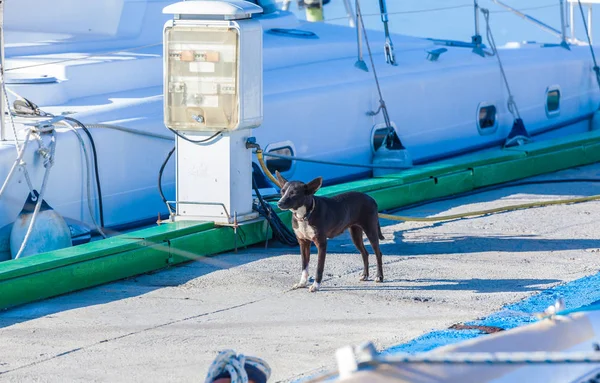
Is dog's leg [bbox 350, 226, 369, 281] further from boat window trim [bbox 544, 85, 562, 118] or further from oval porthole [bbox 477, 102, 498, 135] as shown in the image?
boat window trim [bbox 544, 85, 562, 118]

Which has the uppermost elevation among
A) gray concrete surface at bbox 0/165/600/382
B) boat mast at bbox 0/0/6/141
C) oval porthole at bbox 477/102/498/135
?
boat mast at bbox 0/0/6/141

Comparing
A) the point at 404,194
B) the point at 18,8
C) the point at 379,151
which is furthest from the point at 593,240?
the point at 18,8

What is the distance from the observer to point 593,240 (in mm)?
8820

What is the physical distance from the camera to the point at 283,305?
7125mm

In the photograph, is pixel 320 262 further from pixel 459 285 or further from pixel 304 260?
pixel 459 285

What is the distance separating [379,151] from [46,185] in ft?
12.7

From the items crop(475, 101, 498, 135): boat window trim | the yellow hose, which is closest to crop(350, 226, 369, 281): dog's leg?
the yellow hose

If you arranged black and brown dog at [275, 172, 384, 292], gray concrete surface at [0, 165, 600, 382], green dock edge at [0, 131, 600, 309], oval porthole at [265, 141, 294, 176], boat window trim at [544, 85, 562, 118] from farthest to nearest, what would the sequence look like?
1. boat window trim at [544, 85, 562, 118]
2. oval porthole at [265, 141, 294, 176]
3. green dock edge at [0, 131, 600, 309]
4. black and brown dog at [275, 172, 384, 292]
5. gray concrete surface at [0, 165, 600, 382]

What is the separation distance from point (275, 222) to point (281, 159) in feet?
4.96

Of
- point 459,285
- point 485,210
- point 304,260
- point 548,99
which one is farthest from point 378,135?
point 304,260

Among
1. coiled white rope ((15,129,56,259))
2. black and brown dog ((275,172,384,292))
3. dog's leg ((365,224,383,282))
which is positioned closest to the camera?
black and brown dog ((275,172,384,292))

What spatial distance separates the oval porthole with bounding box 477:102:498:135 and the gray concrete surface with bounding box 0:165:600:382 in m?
3.31

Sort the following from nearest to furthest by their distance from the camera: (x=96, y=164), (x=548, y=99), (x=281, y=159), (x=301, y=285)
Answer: (x=301, y=285), (x=96, y=164), (x=281, y=159), (x=548, y=99)

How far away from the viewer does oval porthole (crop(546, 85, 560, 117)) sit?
1388cm
